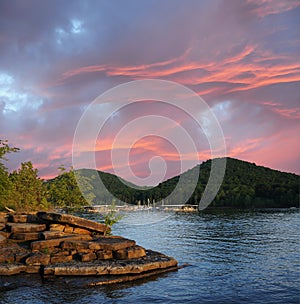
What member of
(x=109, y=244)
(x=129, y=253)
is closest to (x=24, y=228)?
(x=109, y=244)

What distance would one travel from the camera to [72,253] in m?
24.1

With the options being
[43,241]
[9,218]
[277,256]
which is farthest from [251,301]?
[9,218]

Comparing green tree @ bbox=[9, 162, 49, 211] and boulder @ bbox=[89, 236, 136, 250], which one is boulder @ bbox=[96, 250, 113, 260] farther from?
green tree @ bbox=[9, 162, 49, 211]

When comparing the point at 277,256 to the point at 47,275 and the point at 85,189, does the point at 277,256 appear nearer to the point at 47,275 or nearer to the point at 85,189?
the point at 47,275

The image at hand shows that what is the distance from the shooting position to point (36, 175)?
73.0m

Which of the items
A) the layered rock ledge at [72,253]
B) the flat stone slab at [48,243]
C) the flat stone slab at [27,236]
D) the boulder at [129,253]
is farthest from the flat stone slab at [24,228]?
the boulder at [129,253]

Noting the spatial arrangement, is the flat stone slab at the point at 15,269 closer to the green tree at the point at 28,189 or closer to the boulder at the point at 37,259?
the boulder at the point at 37,259

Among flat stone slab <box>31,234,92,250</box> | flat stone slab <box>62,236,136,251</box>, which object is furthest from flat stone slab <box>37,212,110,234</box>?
flat stone slab <box>62,236,136,251</box>

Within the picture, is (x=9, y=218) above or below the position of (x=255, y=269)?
above

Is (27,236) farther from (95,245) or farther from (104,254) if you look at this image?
(104,254)

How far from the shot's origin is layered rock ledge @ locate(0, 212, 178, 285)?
21500 mm

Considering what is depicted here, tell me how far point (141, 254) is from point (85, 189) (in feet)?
113

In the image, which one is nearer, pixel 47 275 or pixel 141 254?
pixel 47 275

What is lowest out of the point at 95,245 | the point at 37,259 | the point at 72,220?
the point at 37,259
